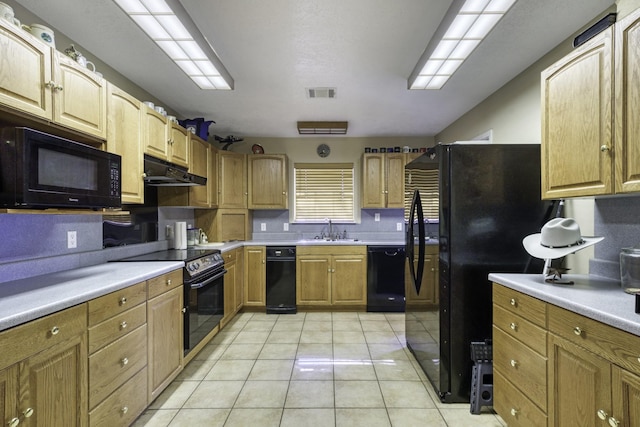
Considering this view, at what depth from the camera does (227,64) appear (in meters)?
2.34

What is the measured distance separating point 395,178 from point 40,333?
3863mm

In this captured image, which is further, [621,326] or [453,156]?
[453,156]

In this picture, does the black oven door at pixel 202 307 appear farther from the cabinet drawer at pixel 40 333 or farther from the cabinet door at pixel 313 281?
the cabinet door at pixel 313 281

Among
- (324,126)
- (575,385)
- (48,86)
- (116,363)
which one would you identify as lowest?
(116,363)

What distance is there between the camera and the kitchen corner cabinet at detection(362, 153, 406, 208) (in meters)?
4.12

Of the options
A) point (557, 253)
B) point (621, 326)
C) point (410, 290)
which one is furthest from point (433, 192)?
point (621, 326)

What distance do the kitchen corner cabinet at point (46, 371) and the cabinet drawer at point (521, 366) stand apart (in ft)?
7.06

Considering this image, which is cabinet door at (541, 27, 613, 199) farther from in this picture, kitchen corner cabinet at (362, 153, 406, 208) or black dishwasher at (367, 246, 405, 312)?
kitchen corner cabinet at (362, 153, 406, 208)

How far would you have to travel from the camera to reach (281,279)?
12.5ft

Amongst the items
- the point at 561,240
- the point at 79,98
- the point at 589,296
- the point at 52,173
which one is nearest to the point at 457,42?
the point at 561,240

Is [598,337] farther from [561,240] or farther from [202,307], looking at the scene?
[202,307]

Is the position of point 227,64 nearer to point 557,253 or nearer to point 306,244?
point 306,244

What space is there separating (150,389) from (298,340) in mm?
1434

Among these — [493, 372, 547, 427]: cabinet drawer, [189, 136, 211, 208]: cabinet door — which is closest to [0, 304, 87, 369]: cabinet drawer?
[189, 136, 211, 208]: cabinet door
